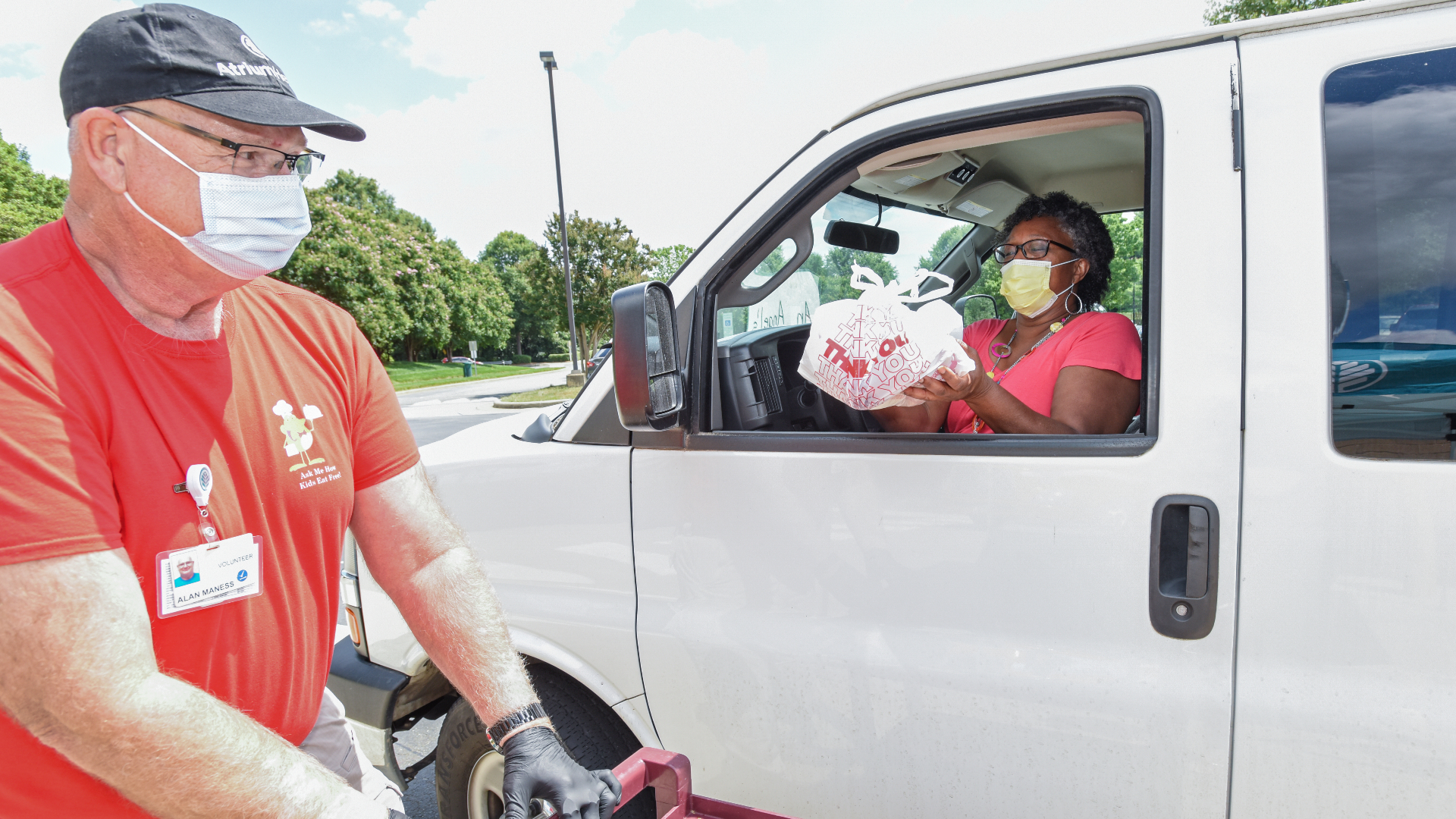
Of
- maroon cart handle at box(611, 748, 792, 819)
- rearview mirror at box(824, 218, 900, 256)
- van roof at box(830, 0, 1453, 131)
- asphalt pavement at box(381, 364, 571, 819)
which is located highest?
van roof at box(830, 0, 1453, 131)

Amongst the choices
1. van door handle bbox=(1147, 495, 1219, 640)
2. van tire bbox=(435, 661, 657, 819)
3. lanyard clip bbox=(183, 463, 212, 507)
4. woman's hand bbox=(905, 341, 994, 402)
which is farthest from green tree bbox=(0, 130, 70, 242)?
van door handle bbox=(1147, 495, 1219, 640)

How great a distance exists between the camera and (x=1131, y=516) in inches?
54.6

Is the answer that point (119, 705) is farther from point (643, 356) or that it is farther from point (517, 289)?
point (517, 289)

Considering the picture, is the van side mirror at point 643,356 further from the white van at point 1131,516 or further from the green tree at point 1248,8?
the green tree at point 1248,8

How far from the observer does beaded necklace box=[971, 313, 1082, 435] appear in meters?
2.06

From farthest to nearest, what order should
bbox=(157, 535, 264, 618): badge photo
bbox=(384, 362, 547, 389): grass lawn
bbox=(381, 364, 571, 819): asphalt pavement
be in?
bbox=(384, 362, 547, 389): grass lawn, bbox=(381, 364, 571, 819): asphalt pavement, bbox=(157, 535, 264, 618): badge photo

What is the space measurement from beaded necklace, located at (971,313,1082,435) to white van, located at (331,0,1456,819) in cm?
43

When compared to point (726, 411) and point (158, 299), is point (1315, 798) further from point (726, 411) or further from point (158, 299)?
point (158, 299)

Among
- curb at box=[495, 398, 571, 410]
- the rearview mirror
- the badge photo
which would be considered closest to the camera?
the badge photo

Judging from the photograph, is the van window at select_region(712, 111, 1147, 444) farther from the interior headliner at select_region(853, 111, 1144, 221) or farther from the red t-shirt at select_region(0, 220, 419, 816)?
the red t-shirt at select_region(0, 220, 419, 816)

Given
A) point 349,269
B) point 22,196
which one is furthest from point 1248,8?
point 22,196

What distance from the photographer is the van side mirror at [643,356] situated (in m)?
1.61

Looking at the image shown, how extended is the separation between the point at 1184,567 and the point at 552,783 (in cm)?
115

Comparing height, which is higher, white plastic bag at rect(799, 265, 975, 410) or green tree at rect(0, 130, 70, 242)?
green tree at rect(0, 130, 70, 242)
